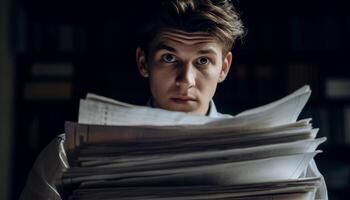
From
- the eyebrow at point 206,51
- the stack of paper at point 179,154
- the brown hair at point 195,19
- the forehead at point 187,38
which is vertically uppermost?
the brown hair at point 195,19

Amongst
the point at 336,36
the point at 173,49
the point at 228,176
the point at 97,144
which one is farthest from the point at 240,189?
the point at 336,36

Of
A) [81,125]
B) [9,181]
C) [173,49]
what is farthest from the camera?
[9,181]

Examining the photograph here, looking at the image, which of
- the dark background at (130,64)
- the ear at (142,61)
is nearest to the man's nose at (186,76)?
the ear at (142,61)

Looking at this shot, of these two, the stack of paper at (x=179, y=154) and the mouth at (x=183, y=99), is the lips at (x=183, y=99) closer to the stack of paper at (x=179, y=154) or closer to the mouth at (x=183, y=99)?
the mouth at (x=183, y=99)

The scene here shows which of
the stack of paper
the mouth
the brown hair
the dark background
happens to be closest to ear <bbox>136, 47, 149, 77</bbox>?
the brown hair

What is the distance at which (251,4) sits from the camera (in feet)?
9.65

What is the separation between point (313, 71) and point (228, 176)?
2563mm

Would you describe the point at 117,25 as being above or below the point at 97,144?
above

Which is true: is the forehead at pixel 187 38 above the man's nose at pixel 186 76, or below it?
above

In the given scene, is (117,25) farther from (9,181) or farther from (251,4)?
(9,181)

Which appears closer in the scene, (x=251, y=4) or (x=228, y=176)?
(x=228, y=176)

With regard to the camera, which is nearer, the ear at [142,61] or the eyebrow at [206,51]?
the eyebrow at [206,51]

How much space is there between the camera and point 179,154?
47cm

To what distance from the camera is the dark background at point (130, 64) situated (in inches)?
113
